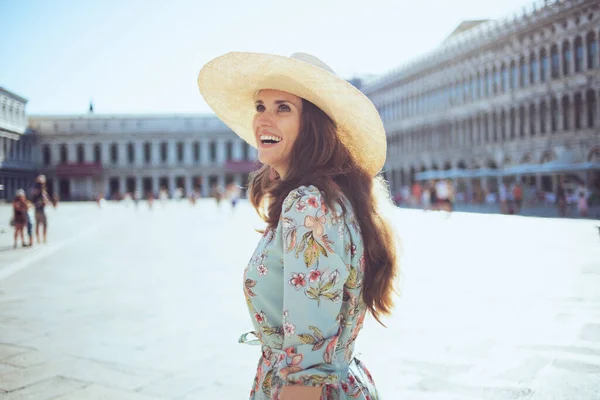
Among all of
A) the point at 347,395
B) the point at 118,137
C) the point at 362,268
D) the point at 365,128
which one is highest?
the point at 118,137

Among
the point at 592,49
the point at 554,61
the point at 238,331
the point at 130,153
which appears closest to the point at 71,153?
the point at 130,153

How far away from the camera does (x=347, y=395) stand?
1.64m

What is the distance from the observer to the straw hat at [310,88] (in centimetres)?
170

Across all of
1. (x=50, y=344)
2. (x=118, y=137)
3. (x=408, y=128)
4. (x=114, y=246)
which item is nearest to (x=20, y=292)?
(x=50, y=344)

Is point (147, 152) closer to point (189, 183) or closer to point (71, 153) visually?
point (189, 183)

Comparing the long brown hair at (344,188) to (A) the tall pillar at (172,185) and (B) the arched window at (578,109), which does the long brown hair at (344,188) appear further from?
(A) the tall pillar at (172,185)

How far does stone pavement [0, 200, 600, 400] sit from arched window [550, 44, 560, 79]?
28.9 meters

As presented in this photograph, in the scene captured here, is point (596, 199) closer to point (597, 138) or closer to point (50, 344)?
point (597, 138)

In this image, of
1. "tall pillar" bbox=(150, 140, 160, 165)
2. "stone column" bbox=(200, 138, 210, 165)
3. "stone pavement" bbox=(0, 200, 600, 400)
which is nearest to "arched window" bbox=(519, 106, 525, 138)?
"stone pavement" bbox=(0, 200, 600, 400)

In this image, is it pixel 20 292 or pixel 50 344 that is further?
pixel 20 292

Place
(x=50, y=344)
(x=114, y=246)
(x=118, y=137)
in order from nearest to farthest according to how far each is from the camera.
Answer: (x=50, y=344)
(x=114, y=246)
(x=118, y=137)

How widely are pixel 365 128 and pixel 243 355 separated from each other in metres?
2.76

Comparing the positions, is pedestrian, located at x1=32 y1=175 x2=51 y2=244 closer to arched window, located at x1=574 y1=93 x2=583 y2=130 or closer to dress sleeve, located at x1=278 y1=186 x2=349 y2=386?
dress sleeve, located at x1=278 y1=186 x2=349 y2=386

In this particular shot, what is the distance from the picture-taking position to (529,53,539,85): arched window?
36.4m
